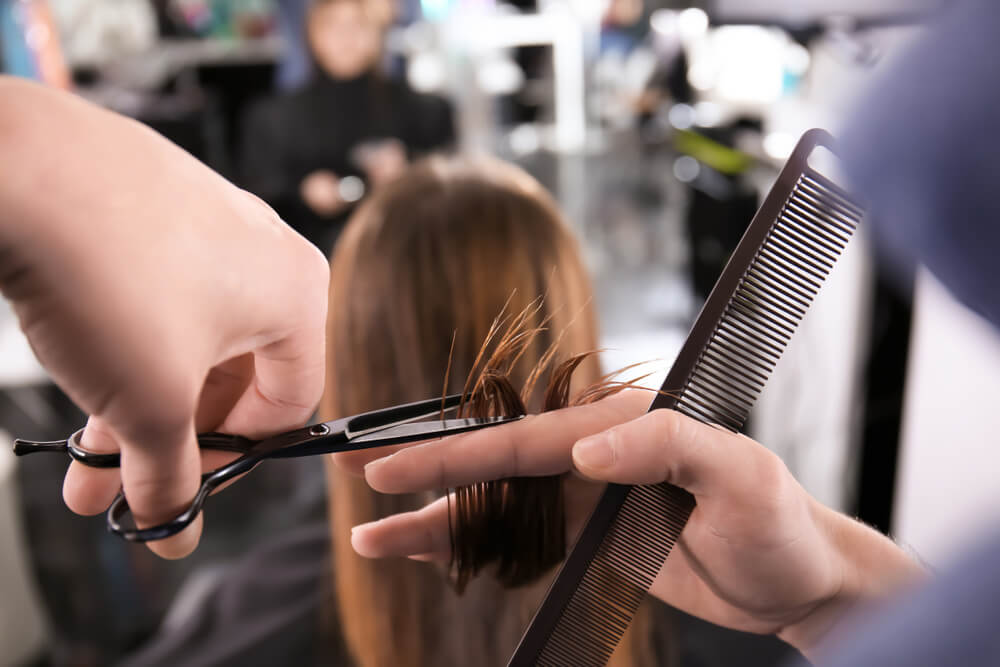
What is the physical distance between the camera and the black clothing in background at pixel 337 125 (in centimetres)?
175

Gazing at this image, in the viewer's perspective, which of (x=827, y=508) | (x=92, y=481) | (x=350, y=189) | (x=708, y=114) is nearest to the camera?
(x=92, y=481)

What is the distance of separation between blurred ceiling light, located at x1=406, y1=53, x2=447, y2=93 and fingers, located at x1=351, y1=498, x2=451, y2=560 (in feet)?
9.70

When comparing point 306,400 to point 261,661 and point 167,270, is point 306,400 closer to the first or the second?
point 167,270

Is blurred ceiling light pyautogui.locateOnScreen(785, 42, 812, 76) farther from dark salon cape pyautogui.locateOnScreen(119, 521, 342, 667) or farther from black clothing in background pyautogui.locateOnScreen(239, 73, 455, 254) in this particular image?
dark salon cape pyautogui.locateOnScreen(119, 521, 342, 667)

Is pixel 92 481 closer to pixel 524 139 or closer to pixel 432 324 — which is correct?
pixel 432 324

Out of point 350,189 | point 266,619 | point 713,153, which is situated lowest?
point 266,619

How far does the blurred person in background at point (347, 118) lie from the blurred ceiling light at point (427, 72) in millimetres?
681

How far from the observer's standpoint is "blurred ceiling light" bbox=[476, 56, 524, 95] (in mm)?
3227

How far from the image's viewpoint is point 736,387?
1.27ft

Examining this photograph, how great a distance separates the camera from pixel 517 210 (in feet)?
2.54

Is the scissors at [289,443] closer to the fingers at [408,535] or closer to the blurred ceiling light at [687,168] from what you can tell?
the fingers at [408,535]

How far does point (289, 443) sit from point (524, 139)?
328 cm

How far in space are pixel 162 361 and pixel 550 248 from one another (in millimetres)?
532

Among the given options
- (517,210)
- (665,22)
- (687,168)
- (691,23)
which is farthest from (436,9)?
(517,210)
